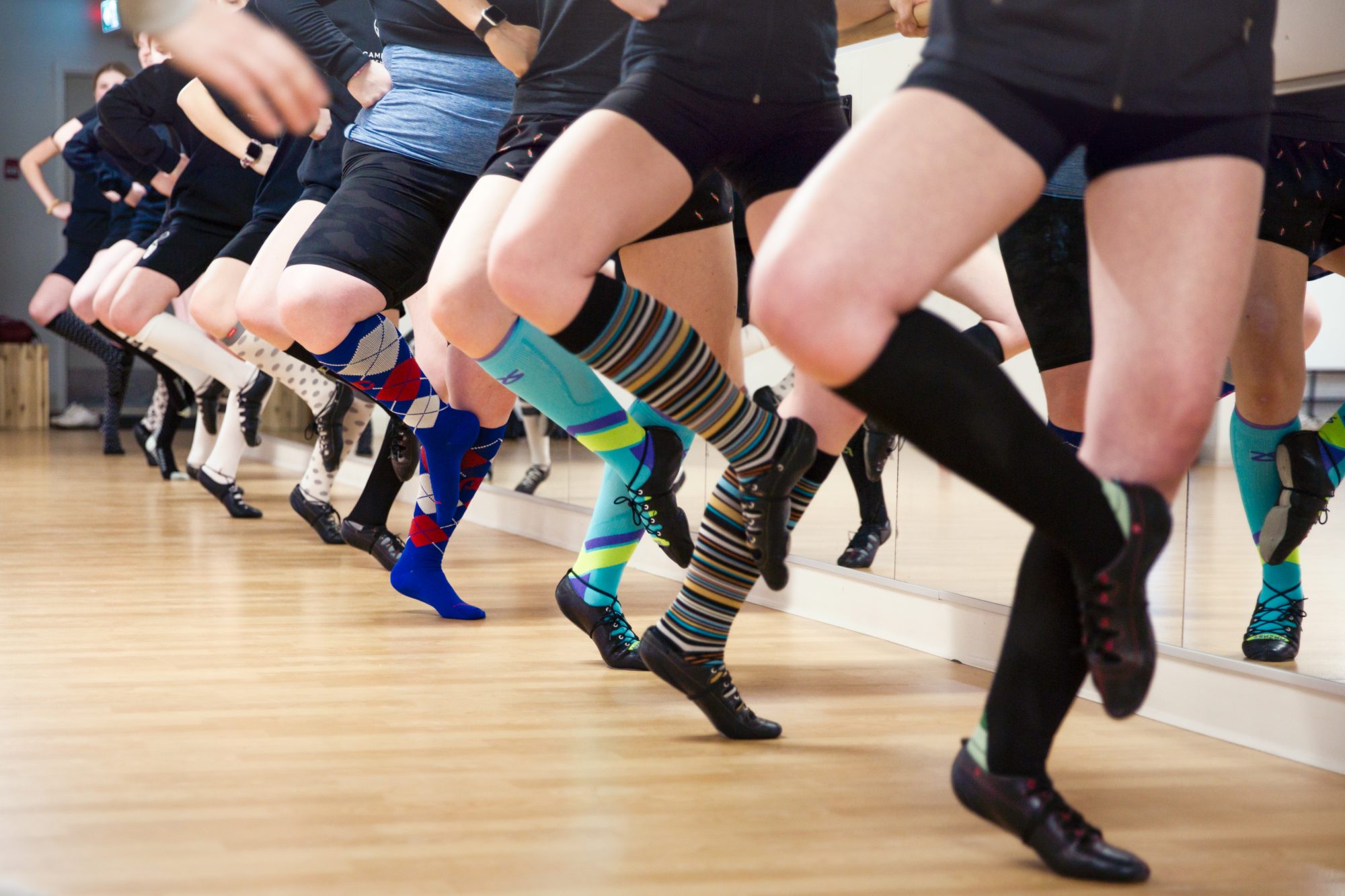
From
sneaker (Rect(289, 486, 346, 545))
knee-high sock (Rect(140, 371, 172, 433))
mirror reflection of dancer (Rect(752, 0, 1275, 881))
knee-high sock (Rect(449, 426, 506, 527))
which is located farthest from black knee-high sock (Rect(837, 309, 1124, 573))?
knee-high sock (Rect(140, 371, 172, 433))

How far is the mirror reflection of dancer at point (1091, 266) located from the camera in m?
0.98

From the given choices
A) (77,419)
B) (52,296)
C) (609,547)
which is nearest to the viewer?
(609,547)

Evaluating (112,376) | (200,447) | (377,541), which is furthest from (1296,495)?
(112,376)

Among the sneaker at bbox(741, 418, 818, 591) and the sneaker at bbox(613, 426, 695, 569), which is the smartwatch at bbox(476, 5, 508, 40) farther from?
the sneaker at bbox(741, 418, 818, 591)

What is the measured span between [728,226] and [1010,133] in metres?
0.92

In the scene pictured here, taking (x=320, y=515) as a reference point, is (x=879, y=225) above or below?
above

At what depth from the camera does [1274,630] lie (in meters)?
1.68

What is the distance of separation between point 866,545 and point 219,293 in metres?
1.96

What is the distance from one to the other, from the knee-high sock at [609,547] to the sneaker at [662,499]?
0.01m

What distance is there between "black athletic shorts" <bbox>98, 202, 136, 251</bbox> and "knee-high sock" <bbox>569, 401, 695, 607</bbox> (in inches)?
184

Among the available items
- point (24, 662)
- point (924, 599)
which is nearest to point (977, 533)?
point (924, 599)

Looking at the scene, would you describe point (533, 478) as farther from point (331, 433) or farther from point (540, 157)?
point (540, 157)

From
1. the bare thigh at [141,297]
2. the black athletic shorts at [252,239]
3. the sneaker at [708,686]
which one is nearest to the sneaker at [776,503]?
the sneaker at [708,686]

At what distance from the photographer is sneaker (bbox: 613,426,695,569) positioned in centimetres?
185
